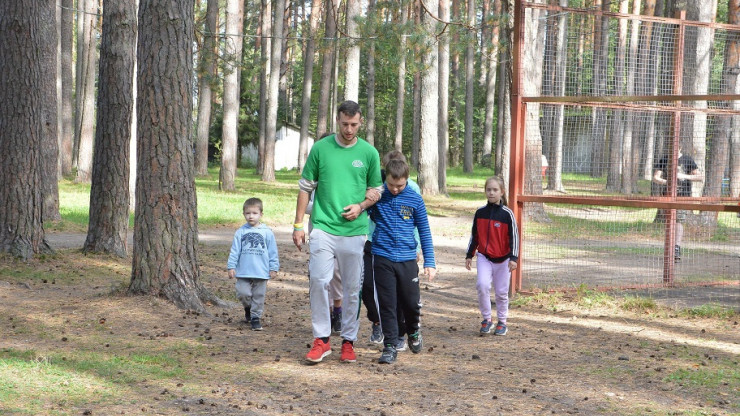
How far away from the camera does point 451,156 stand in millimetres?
62000

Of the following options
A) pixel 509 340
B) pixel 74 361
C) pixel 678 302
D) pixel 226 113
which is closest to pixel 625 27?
pixel 226 113

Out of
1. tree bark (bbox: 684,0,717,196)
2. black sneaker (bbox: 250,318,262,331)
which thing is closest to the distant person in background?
tree bark (bbox: 684,0,717,196)

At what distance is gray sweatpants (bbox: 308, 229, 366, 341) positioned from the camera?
6.58m

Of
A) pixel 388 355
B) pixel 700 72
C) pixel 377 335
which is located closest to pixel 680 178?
pixel 700 72

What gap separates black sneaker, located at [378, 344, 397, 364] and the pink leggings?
1599 millimetres

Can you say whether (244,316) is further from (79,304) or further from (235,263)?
(79,304)

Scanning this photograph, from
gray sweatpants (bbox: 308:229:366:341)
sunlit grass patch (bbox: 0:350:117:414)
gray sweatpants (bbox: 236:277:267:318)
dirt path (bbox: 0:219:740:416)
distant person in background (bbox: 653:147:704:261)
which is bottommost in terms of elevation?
dirt path (bbox: 0:219:740:416)

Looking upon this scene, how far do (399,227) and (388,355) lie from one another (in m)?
1.03

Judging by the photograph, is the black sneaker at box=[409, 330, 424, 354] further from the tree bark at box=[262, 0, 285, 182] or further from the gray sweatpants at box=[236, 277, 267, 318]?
the tree bark at box=[262, 0, 285, 182]

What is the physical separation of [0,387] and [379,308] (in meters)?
2.90

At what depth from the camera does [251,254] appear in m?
7.89

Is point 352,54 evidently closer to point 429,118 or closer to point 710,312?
point 429,118

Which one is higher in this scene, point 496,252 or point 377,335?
point 496,252

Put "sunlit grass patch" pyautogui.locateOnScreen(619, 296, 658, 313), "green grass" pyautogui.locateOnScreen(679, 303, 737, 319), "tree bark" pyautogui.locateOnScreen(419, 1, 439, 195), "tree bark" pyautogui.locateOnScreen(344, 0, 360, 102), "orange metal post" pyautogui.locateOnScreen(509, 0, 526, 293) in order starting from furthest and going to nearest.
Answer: "tree bark" pyautogui.locateOnScreen(419, 1, 439, 195) → "tree bark" pyautogui.locateOnScreen(344, 0, 360, 102) → "orange metal post" pyautogui.locateOnScreen(509, 0, 526, 293) → "sunlit grass patch" pyautogui.locateOnScreen(619, 296, 658, 313) → "green grass" pyautogui.locateOnScreen(679, 303, 737, 319)
